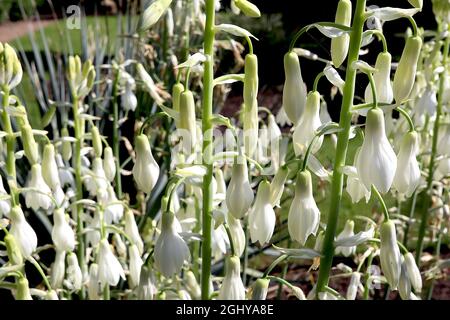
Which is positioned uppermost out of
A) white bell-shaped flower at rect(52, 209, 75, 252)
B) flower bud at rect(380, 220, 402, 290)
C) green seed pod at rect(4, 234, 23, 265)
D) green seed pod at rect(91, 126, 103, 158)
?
flower bud at rect(380, 220, 402, 290)

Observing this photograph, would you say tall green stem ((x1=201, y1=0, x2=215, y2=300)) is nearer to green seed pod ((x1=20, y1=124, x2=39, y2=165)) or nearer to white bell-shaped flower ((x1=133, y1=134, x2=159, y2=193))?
white bell-shaped flower ((x1=133, y1=134, x2=159, y2=193))

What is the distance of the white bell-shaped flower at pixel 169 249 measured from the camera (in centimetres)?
116

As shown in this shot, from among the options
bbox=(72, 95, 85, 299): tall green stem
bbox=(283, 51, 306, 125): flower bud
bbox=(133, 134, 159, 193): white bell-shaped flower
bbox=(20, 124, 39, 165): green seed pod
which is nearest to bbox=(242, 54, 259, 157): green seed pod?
bbox=(283, 51, 306, 125): flower bud

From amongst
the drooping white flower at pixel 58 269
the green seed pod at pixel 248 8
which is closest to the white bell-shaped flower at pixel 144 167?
the green seed pod at pixel 248 8

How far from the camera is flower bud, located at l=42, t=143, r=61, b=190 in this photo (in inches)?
58.6

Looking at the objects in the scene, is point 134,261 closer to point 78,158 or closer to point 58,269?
point 58,269

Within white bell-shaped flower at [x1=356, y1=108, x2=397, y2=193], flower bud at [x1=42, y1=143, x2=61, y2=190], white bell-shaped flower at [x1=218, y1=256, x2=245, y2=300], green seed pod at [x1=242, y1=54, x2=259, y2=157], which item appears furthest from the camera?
flower bud at [x1=42, y1=143, x2=61, y2=190]

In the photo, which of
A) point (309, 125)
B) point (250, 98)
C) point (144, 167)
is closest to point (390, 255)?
point (309, 125)

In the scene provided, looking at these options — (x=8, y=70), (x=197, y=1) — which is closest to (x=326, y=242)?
(x=8, y=70)

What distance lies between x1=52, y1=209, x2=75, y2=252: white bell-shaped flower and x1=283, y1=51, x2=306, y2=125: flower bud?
0.70 meters

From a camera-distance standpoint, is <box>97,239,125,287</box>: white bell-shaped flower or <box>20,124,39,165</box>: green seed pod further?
<box>97,239,125,287</box>: white bell-shaped flower

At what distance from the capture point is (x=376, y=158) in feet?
3.35
